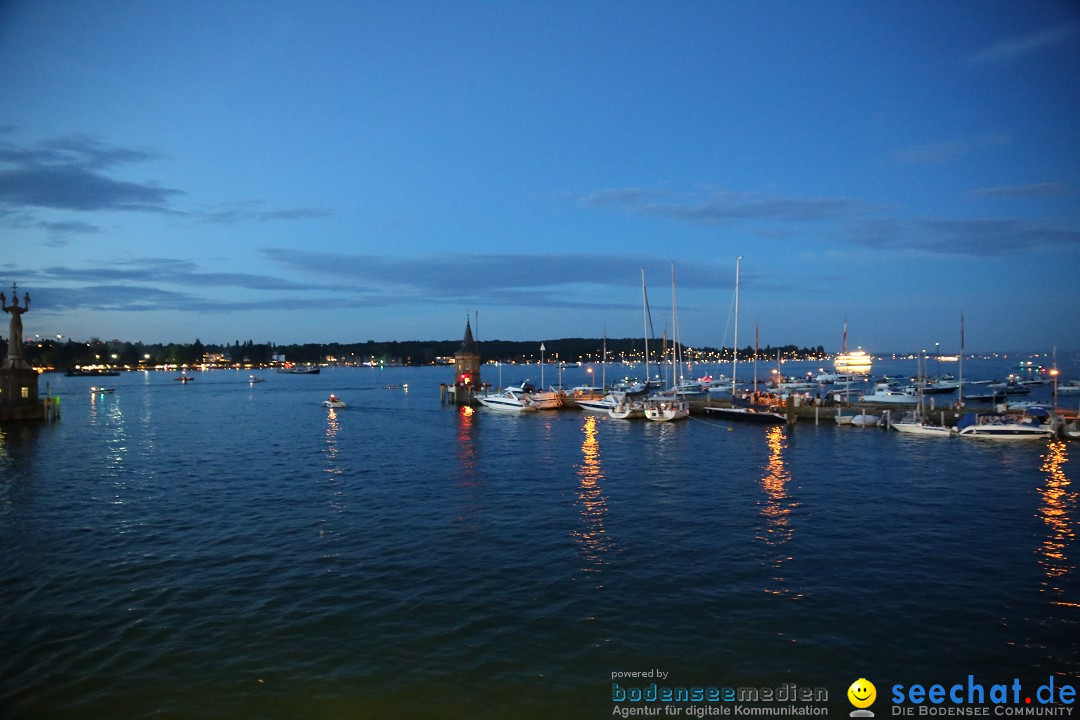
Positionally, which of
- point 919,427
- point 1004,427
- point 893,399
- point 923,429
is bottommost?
point 923,429

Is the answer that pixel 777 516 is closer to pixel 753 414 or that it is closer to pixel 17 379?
pixel 753 414

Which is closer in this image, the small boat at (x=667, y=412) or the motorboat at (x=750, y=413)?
the motorboat at (x=750, y=413)

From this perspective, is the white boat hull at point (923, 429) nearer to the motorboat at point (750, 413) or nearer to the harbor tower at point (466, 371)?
the motorboat at point (750, 413)

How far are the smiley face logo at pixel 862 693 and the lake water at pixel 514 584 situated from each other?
10.3 inches

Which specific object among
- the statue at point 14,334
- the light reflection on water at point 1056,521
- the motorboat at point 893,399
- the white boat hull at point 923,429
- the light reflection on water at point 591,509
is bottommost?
the light reflection on water at point 591,509

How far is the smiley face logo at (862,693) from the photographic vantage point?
1195 centimetres

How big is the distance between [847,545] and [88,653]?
2159cm

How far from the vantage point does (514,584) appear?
59.1 ft

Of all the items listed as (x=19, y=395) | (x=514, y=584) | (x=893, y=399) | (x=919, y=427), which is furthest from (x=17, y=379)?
(x=893, y=399)

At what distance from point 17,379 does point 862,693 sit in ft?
245

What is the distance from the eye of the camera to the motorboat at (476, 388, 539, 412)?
79.2m

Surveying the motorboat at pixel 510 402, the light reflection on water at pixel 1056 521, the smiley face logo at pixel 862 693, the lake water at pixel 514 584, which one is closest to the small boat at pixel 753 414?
the lake water at pixel 514 584

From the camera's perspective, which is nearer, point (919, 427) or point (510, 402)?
point (919, 427)

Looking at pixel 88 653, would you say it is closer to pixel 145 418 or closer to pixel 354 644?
pixel 354 644
